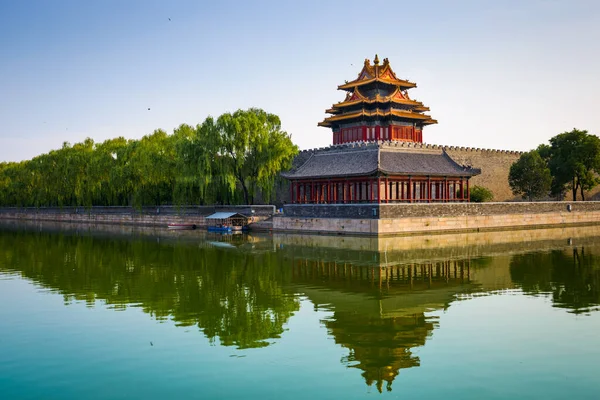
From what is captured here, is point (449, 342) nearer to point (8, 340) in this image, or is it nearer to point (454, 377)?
point (454, 377)

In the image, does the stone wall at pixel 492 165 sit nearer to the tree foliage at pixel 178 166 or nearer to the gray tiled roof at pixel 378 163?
the gray tiled roof at pixel 378 163

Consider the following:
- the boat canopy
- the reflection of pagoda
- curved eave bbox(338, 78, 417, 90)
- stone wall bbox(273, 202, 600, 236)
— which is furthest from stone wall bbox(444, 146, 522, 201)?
the reflection of pagoda

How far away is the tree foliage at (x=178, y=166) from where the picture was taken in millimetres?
39156

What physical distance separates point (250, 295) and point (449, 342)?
19.6 ft

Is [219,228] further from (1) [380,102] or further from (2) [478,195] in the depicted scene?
(2) [478,195]

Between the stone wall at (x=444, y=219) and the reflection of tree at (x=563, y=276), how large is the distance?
900 cm

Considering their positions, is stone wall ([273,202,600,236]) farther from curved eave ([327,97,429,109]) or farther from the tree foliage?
curved eave ([327,97,429,109])

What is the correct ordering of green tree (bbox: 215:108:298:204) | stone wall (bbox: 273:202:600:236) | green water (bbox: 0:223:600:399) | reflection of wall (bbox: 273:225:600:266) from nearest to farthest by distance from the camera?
green water (bbox: 0:223:600:399) → reflection of wall (bbox: 273:225:600:266) → stone wall (bbox: 273:202:600:236) → green tree (bbox: 215:108:298:204)

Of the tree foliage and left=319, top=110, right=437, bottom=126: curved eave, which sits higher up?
left=319, top=110, right=437, bottom=126: curved eave

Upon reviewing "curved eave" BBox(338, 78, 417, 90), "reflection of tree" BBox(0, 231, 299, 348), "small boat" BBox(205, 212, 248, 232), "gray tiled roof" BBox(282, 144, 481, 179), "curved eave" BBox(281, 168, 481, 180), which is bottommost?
"reflection of tree" BBox(0, 231, 299, 348)

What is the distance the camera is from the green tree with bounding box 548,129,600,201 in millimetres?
44562

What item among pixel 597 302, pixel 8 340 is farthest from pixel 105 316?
pixel 597 302

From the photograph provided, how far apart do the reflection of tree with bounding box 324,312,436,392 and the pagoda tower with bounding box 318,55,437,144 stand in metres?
29.9

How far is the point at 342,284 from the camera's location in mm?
16203
